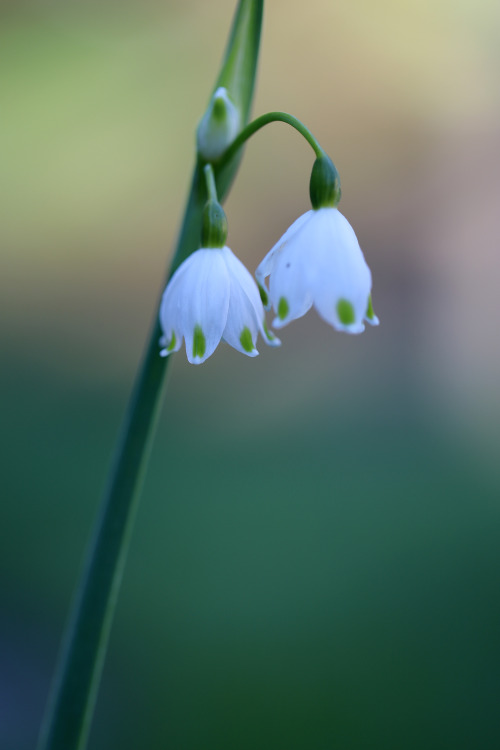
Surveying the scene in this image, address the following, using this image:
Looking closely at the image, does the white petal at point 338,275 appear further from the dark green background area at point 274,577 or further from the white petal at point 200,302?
the dark green background area at point 274,577

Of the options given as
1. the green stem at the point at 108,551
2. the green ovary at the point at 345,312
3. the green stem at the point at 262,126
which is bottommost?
the green stem at the point at 108,551

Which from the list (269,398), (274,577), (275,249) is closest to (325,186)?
(275,249)

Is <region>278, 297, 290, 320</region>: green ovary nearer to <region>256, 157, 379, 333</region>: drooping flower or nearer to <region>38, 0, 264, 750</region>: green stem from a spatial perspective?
<region>256, 157, 379, 333</region>: drooping flower

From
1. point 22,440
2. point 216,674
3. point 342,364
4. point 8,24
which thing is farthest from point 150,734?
point 8,24

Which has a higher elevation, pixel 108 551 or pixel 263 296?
pixel 263 296

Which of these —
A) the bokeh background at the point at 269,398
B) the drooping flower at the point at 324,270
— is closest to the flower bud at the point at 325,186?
the drooping flower at the point at 324,270

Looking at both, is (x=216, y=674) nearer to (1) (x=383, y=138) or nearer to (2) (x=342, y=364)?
(2) (x=342, y=364)

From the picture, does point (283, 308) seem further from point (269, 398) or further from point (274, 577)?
point (269, 398)

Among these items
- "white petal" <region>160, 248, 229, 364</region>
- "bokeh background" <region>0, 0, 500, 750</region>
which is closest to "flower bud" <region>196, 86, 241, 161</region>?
"white petal" <region>160, 248, 229, 364</region>
